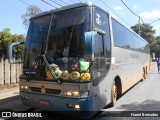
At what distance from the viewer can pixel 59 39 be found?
6.57 meters

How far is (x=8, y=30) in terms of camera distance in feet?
44.2

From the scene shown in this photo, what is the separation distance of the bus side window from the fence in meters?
7.38

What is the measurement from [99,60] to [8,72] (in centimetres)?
802

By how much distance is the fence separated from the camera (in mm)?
12781

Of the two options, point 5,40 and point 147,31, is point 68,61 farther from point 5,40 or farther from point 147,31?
point 147,31

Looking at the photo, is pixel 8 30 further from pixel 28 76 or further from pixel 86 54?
pixel 86 54

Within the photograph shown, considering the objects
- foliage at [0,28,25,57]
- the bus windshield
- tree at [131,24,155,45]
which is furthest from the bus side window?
tree at [131,24,155,45]

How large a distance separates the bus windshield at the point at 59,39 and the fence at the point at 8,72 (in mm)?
6228

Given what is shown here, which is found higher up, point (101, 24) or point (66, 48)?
point (101, 24)

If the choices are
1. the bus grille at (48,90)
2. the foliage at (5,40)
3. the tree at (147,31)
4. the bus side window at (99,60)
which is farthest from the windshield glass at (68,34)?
the tree at (147,31)

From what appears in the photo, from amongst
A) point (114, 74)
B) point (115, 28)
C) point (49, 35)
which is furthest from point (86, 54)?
point (115, 28)

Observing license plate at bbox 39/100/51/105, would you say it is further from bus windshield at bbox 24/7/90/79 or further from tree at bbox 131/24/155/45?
tree at bbox 131/24/155/45

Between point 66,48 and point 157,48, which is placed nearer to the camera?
point 66,48

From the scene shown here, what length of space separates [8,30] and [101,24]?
25.6 ft
